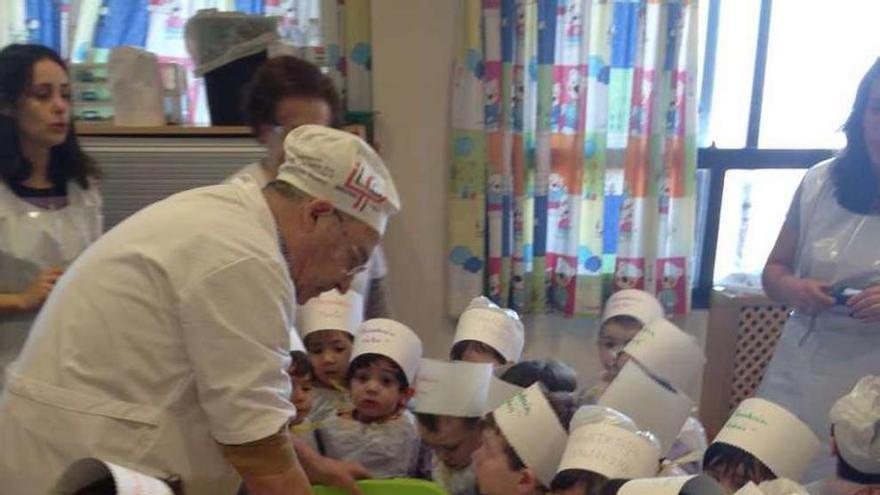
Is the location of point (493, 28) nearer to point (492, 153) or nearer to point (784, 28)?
point (492, 153)

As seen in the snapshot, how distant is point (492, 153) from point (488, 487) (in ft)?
4.67

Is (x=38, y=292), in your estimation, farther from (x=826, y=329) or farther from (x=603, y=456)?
(x=826, y=329)

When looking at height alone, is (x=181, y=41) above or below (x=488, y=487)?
above

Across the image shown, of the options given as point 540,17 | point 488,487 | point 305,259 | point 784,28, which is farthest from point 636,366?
point 784,28

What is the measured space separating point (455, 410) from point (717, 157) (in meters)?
1.67

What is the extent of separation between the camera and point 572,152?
2.72m

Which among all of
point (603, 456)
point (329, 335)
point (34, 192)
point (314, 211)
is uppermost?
point (314, 211)

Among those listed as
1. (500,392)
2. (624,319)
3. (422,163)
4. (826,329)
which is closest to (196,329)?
(500,392)

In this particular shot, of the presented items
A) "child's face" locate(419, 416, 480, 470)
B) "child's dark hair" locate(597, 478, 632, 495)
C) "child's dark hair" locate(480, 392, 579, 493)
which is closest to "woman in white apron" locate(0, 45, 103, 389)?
"child's face" locate(419, 416, 480, 470)

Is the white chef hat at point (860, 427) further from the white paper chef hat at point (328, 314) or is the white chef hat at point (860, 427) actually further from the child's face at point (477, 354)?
the white paper chef hat at point (328, 314)

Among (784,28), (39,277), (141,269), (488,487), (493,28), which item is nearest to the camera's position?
(141,269)

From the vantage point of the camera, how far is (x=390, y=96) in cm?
272

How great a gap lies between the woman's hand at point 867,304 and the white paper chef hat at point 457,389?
2.65ft

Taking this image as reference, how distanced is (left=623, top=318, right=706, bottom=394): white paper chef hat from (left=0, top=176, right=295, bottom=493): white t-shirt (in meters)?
0.90
